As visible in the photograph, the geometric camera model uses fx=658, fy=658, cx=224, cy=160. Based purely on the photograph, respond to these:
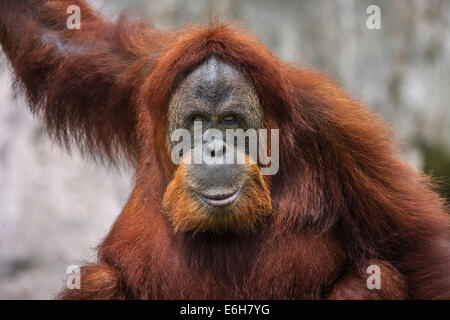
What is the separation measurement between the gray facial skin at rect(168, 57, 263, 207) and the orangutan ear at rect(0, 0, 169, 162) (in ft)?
2.57

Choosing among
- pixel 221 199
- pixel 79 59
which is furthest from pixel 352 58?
pixel 221 199

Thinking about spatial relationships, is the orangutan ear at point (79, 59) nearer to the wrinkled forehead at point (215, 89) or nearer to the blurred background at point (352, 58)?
the wrinkled forehead at point (215, 89)

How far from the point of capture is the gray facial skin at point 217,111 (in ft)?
11.3

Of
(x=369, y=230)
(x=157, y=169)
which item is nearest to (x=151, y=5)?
(x=157, y=169)

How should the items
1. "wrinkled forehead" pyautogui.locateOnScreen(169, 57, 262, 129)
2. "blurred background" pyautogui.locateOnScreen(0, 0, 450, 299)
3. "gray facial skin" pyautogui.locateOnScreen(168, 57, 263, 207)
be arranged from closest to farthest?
"gray facial skin" pyautogui.locateOnScreen(168, 57, 263, 207) → "wrinkled forehead" pyautogui.locateOnScreen(169, 57, 262, 129) → "blurred background" pyautogui.locateOnScreen(0, 0, 450, 299)

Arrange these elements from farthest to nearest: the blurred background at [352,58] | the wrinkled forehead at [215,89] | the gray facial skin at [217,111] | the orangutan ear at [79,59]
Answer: the blurred background at [352,58]
the orangutan ear at [79,59]
the wrinkled forehead at [215,89]
the gray facial skin at [217,111]

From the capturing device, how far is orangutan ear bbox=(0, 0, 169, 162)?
14.4 feet

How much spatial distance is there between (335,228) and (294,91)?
847mm

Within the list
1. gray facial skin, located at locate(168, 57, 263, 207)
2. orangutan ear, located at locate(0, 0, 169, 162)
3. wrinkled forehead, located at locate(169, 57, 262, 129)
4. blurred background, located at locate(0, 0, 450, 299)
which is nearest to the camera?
gray facial skin, located at locate(168, 57, 263, 207)

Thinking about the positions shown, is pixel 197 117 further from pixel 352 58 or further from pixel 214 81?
pixel 352 58

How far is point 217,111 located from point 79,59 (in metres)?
1.37

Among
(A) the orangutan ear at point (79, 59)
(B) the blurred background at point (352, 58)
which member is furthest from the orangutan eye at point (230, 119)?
(B) the blurred background at point (352, 58)

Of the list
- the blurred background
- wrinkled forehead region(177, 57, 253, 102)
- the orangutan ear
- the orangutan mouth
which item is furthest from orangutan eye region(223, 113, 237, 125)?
the blurred background

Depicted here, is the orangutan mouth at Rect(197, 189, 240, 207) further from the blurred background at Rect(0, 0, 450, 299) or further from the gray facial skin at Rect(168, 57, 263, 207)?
the blurred background at Rect(0, 0, 450, 299)
